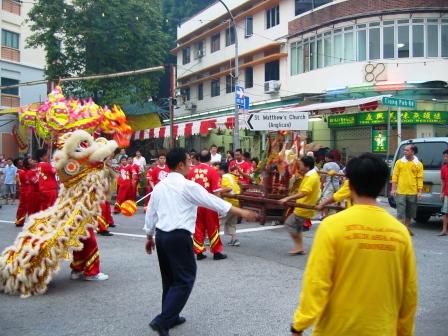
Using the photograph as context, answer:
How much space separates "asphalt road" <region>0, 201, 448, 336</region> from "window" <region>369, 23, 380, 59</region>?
14.9 meters

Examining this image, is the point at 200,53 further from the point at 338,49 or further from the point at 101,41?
the point at 338,49

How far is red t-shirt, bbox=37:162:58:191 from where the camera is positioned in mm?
10305

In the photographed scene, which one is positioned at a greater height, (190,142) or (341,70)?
(341,70)

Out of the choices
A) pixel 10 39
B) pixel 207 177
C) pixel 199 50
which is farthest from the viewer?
pixel 199 50

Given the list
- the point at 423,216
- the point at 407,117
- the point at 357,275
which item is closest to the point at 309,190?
the point at 357,275

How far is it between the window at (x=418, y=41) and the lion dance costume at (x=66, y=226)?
18.2m

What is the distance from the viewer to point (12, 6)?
33688mm

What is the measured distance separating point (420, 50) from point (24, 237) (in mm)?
19509

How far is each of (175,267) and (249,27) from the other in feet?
90.8

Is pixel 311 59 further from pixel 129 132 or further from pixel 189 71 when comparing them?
pixel 129 132

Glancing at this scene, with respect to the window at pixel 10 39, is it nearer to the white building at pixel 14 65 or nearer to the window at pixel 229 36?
the white building at pixel 14 65

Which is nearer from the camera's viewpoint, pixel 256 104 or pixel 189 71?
pixel 256 104

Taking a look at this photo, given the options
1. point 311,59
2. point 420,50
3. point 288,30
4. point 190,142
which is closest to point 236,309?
point 420,50

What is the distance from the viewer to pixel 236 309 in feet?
18.2
